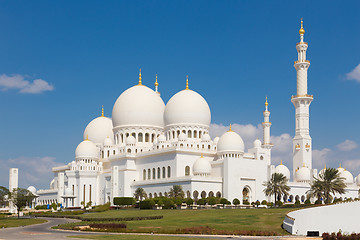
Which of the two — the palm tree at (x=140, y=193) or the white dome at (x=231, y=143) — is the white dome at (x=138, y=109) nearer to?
the palm tree at (x=140, y=193)

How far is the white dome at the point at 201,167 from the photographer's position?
73.3m

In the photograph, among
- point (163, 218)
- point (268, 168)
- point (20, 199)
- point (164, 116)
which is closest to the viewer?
point (163, 218)

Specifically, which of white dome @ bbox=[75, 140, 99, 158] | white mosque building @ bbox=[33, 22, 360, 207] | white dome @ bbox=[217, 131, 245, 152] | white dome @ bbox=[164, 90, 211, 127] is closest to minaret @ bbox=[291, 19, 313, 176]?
white mosque building @ bbox=[33, 22, 360, 207]

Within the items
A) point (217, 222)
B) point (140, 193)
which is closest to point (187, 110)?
point (140, 193)

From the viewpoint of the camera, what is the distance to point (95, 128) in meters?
100

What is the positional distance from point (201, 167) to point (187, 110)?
1455 cm

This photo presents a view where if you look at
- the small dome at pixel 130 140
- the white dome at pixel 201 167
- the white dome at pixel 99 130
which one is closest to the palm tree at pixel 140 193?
the white dome at pixel 201 167

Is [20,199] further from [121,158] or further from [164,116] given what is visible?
[164,116]

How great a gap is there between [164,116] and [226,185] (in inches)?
799

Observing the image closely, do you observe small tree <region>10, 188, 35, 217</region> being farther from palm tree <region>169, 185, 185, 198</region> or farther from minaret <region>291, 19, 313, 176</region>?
minaret <region>291, 19, 313, 176</region>

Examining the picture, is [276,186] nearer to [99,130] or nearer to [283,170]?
[283,170]

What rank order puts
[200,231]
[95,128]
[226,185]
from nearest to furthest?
[200,231] < [226,185] < [95,128]

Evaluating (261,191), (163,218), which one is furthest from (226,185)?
(163,218)

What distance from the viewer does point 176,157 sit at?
77.1 meters
